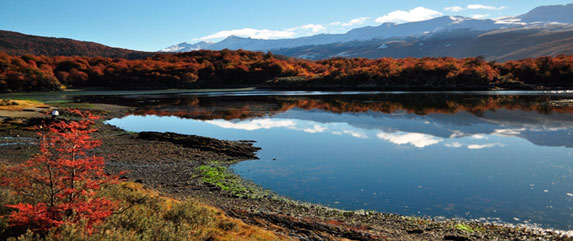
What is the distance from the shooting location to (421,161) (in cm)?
2169

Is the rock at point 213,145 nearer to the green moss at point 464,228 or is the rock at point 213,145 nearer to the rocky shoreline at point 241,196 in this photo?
the rocky shoreline at point 241,196

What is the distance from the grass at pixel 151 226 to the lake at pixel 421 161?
6.00 meters

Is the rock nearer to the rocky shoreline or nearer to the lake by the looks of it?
the rocky shoreline

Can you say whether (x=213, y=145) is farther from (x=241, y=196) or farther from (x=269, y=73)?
(x=269, y=73)

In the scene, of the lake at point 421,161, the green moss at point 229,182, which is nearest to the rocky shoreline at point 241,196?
the green moss at point 229,182

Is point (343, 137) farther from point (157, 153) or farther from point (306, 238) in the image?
point (306, 238)

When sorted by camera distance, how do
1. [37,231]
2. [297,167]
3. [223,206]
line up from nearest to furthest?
[37,231], [223,206], [297,167]

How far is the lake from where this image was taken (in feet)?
47.3

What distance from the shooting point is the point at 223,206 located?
13.7 meters

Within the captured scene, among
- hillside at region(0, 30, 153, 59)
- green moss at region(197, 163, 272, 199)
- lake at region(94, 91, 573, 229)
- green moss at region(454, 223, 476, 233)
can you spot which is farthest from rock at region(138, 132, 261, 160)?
hillside at region(0, 30, 153, 59)

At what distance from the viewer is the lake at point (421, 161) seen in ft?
47.3

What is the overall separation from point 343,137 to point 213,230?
75.4 feet

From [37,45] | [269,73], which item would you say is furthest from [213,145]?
[37,45]

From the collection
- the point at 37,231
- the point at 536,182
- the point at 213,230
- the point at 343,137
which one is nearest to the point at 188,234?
the point at 213,230
